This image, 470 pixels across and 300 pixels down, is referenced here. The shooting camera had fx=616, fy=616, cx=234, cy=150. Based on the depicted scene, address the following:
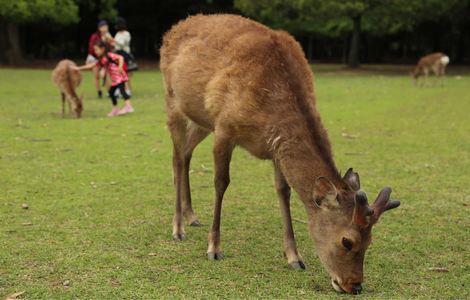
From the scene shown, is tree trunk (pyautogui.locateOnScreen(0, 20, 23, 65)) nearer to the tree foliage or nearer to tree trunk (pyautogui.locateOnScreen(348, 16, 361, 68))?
the tree foliage

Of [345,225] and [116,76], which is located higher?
[345,225]

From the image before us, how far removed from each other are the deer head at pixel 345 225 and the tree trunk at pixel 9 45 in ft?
101

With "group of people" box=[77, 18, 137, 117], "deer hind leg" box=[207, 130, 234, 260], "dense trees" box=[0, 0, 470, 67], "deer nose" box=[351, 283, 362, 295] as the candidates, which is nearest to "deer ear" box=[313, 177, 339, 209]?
"deer nose" box=[351, 283, 362, 295]

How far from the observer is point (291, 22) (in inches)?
1348

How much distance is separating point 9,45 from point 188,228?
2935 centimetres

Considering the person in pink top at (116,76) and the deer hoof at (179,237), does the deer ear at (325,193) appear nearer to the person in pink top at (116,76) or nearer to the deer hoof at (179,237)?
the deer hoof at (179,237)

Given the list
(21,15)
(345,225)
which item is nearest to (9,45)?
(21,15)

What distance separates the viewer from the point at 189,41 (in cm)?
538

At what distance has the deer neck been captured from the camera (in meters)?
4.02

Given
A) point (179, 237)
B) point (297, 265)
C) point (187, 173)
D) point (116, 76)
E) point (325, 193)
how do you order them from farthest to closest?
point (116, 76) → point (187, 173) → point (179, 237) → point (297, 265) → point (325, 193)

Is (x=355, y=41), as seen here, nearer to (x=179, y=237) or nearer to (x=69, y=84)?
(x=69, y=84)

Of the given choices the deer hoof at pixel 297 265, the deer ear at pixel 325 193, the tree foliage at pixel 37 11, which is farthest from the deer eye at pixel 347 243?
the tree foliage at pixel 37 11

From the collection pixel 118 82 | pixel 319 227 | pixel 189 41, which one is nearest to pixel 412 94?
pixel 118 82

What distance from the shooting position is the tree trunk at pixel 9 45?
31.6 meters
